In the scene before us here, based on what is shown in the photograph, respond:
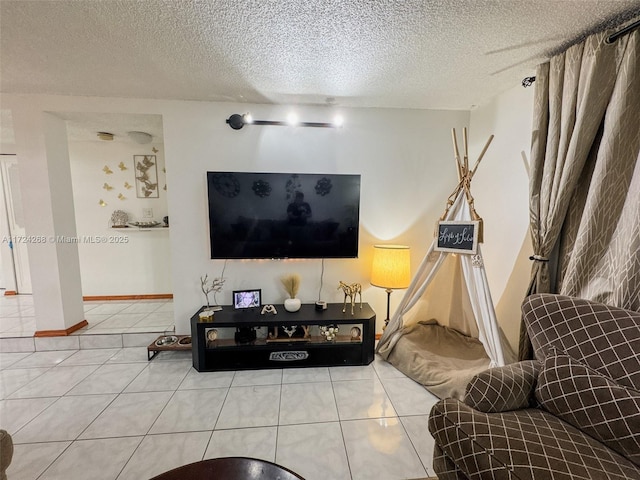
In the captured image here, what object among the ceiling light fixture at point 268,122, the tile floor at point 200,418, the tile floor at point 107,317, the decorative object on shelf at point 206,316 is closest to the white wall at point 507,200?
the tile floor at point 200,418

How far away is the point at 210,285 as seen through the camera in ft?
8.39

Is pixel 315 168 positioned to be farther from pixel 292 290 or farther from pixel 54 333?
pixel 54 333

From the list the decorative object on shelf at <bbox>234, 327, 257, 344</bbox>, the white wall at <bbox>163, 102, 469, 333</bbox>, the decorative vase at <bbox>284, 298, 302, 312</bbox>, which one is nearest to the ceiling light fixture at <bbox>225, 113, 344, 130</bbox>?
the white wall at <bbox>163, 102, 469, 333</bbox>

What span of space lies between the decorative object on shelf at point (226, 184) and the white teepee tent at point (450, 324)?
1.79 meters

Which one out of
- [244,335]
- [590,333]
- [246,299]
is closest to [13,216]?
[246,299]

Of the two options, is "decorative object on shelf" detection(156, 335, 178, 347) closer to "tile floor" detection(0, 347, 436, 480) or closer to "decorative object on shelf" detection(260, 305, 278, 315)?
"tile floor" detection(0, 347, 436, 480)

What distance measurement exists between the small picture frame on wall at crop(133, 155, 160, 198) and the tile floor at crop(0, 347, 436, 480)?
2.03m

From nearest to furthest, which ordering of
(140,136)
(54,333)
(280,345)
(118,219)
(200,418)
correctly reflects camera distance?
(200,418)
(280,345)
(54,333)
(140,136)
(118,219)

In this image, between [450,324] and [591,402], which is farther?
[450,324]

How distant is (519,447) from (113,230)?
4.41 m

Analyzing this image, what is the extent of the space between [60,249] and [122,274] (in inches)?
43.6

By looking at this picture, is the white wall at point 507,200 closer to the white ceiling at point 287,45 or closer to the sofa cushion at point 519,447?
the white ceiling at point 287,45

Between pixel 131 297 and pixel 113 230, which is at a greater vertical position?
pixel 113 230

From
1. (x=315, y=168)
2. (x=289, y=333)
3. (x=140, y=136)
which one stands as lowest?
(x=289, y=333)
